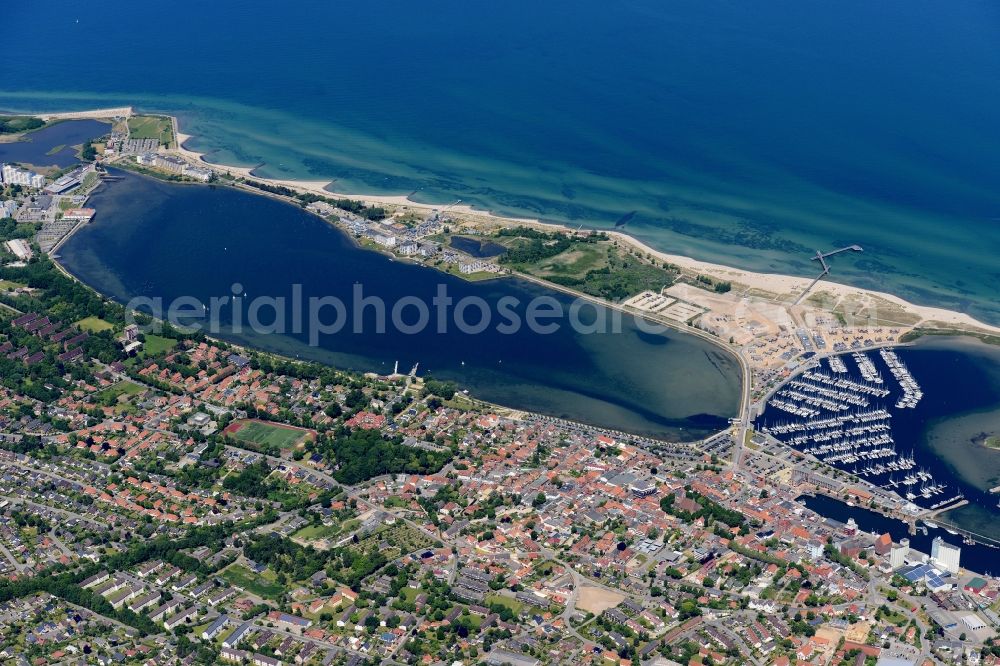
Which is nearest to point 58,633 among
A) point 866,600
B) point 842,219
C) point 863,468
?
point 866,600

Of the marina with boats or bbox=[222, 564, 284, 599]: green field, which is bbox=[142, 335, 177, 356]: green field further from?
the marina with boats

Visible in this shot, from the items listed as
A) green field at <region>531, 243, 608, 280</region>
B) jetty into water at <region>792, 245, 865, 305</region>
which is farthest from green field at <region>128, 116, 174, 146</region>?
jetty into water at <region>792, 245, 865, 305</region>

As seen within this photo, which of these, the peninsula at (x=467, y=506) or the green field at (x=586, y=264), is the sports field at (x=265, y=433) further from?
the green field at (x=586, y=264)

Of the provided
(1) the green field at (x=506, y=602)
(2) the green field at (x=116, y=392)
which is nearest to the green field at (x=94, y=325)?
(2) the green field at (x=116, y=392)

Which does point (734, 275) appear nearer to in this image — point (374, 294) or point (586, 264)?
point (586, 264)

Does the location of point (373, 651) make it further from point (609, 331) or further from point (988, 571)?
point (609, 331)

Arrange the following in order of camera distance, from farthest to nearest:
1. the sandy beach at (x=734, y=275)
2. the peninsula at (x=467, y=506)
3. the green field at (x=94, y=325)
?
1. the sandy beach at (x=734, y=275)
2. the green field at (x=94, y=325)
3. the peninsula at (x=467, y=506)
